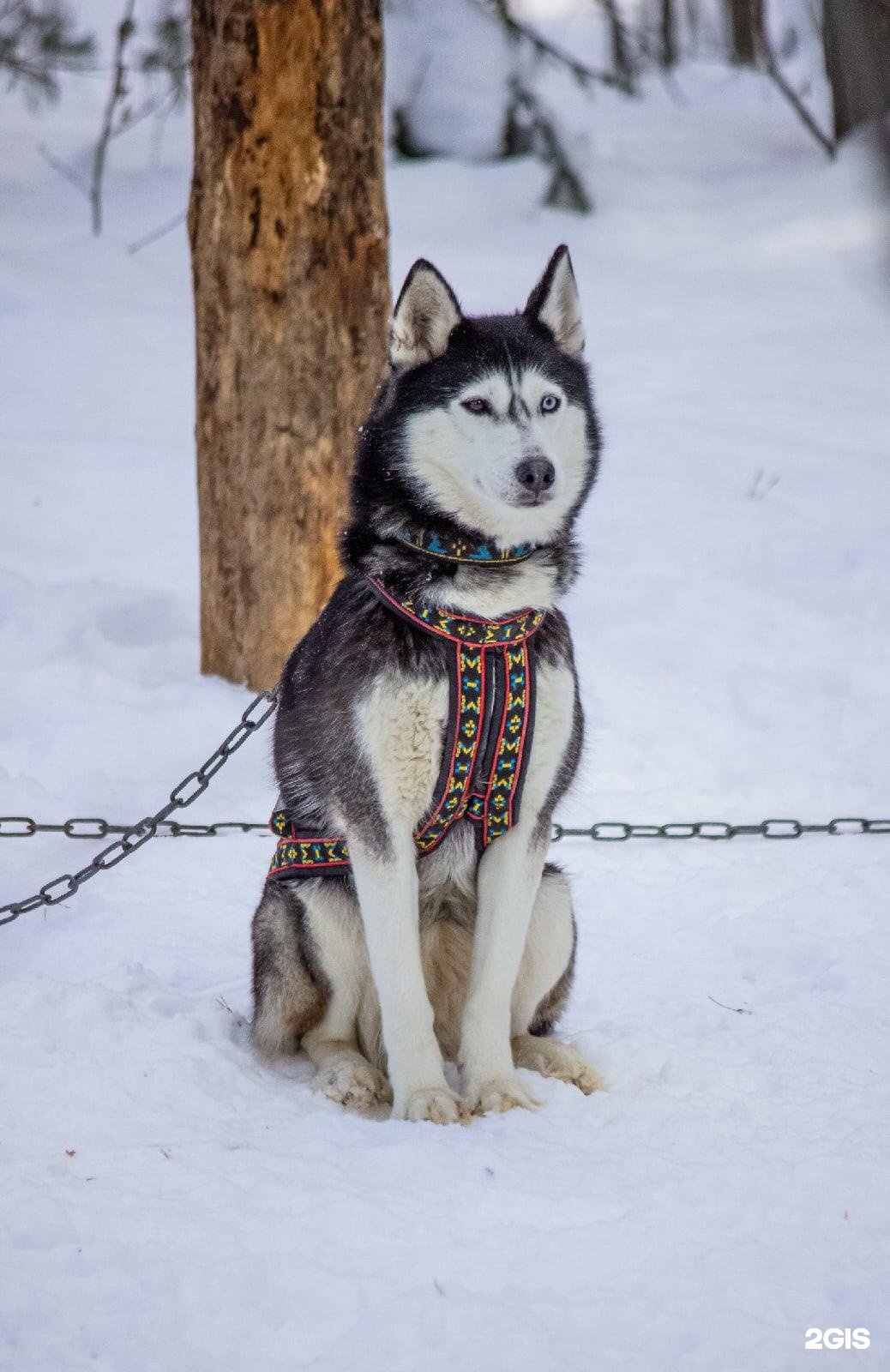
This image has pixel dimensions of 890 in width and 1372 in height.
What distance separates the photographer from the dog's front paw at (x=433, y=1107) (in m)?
2.57

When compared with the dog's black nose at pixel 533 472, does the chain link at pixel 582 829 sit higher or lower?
lower

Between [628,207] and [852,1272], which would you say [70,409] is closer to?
[628,207]

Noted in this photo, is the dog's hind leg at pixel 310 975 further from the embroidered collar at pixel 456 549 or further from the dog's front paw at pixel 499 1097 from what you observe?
the embroidered collar at pixel 456 549

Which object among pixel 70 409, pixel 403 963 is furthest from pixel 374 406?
pixel 70 409

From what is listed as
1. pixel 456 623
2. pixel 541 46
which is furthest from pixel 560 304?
pixel 541 46

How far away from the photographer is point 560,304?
9.38 ft

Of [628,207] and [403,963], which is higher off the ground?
[628,207]

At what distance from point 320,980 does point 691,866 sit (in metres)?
1.76

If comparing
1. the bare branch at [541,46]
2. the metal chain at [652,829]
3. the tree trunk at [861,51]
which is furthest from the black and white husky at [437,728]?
the bare branch at [541,46]

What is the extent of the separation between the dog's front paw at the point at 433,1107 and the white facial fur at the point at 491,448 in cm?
112

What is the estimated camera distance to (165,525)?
6277 millimetres

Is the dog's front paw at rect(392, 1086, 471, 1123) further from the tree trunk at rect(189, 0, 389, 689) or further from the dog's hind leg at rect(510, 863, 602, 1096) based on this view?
the tree trunk at rect(189, 0, 389, 689)

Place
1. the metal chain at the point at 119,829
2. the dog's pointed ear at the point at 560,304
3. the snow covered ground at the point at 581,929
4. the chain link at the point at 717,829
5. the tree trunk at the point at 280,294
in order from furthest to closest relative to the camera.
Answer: the tree trunk at the point at 280,294 → the chain link at the point at 717,829 → the metal chain at the point at 119,829 → the dog's pointed ear at the point at 560,304 → the snow covered ground at the point at 581,929

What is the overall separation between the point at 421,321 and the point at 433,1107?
1.59 meters
